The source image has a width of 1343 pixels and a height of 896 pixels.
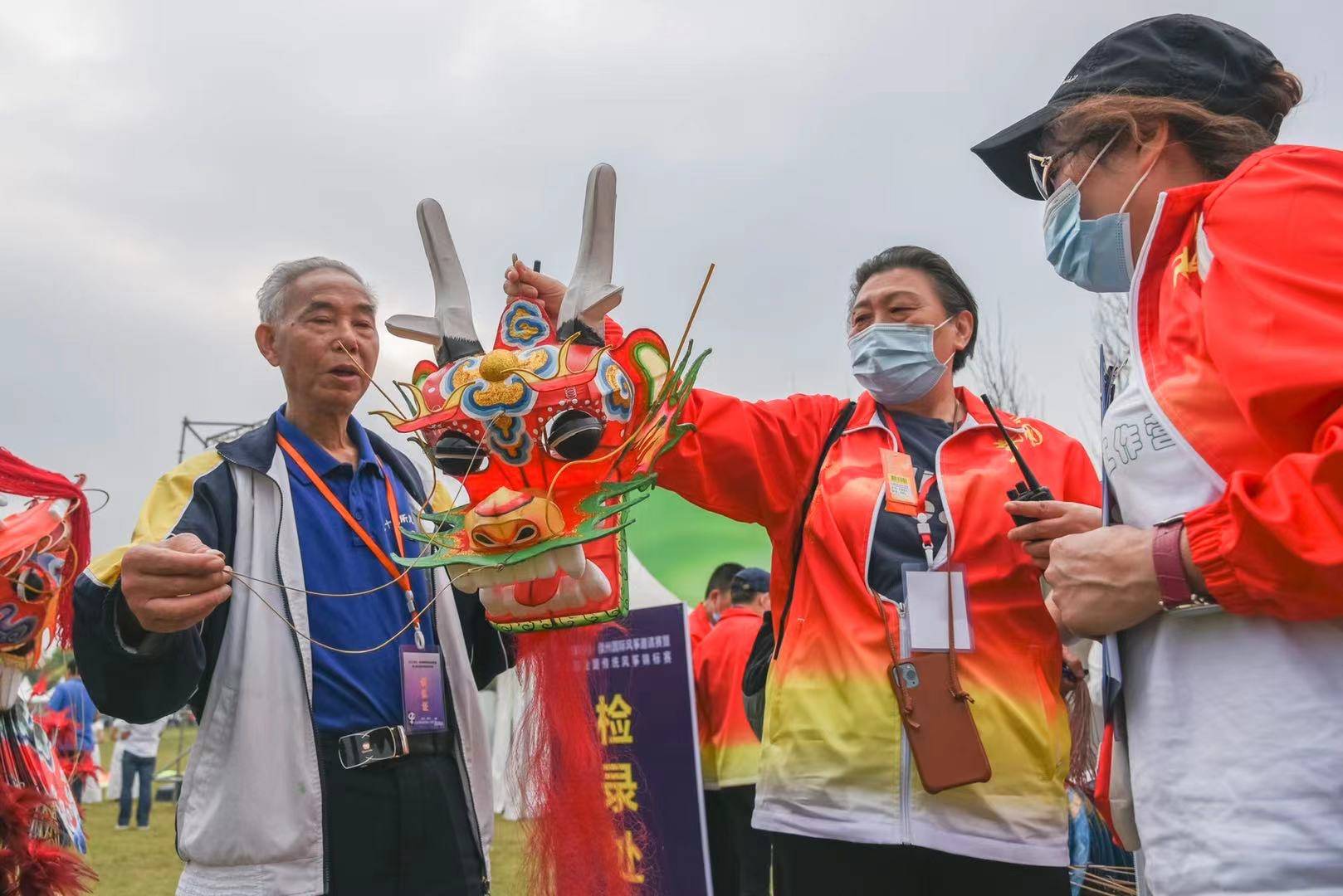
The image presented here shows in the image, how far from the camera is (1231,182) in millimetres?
1656

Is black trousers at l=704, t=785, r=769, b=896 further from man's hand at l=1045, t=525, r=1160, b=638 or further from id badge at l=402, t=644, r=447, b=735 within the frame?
man's hand at l=1045, t=525, r=1160, b=638

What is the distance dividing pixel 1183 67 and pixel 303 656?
85.5 inches

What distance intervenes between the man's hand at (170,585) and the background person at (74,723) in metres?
7.73

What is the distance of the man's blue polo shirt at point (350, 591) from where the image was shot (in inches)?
96.3

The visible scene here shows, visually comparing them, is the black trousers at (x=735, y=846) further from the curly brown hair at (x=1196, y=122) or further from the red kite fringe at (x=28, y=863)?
the curly brown hair at (x=1196, y=122)

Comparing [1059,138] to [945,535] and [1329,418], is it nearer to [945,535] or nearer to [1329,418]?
[1329,418]

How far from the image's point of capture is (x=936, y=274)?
313 centimetres

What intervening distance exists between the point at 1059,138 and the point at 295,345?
190 cm

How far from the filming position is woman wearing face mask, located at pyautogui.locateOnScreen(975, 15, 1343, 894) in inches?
57.0

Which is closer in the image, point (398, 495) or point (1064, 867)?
point (1064, 867)

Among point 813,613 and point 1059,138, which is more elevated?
point 1059,138

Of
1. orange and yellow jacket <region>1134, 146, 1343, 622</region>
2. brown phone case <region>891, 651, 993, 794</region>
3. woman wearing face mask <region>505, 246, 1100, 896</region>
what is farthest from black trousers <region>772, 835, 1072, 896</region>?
orange and yellow jacket <region>1134, 146, 1343, 622</region>

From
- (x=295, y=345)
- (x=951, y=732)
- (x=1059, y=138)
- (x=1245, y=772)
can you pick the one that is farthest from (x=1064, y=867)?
(x=295, y=345)

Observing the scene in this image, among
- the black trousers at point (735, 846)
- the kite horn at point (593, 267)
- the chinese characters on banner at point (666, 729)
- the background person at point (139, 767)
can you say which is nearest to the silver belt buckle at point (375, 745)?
the kite horn at point (593, 267)
